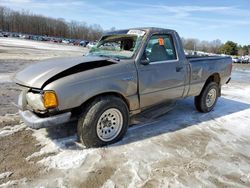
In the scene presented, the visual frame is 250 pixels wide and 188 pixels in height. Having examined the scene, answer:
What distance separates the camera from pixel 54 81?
3.66 meters

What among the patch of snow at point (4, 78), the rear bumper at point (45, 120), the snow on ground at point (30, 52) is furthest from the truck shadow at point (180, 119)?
the snow on ground at point (30, 52)

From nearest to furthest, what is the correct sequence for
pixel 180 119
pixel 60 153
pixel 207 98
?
pixel 60 153, pixel 180 119, pixel 207 98

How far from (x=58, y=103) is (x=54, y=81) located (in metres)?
0.33

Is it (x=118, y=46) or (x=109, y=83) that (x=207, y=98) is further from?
(x=109, y=83)

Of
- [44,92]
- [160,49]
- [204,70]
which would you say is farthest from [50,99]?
[204,70]

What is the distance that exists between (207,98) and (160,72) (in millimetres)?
2236

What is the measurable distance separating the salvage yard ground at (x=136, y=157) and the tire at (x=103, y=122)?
0.15 metres

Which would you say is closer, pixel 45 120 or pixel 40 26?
pixel 45 120

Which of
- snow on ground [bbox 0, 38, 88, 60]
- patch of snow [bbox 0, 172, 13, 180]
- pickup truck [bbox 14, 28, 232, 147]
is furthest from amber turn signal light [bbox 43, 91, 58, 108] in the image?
snow on ground [bbox 0, 38, 88, 60]

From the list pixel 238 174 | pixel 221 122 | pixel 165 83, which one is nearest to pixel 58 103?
pixel 165 83

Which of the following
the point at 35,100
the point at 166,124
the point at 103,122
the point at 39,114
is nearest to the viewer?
the point at 35,100

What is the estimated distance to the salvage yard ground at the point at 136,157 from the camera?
334 centimetres

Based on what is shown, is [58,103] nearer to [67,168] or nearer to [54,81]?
[54,81]

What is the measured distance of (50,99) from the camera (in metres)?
3.58
